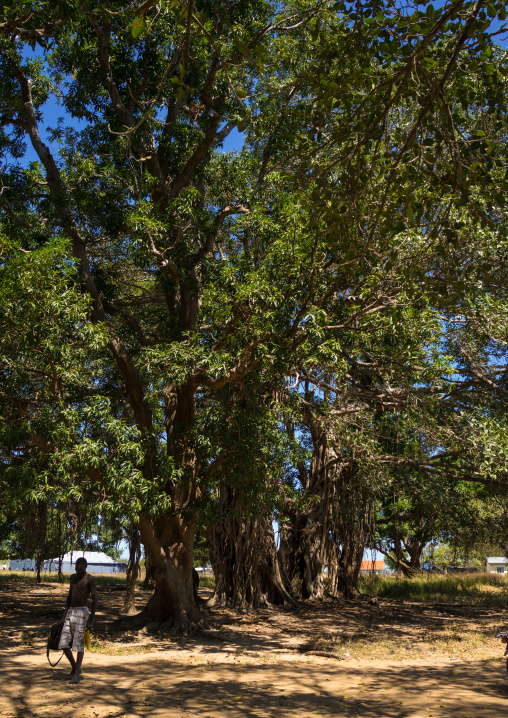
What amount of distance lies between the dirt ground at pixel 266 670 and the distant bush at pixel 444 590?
6.37 meters

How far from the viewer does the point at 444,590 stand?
68.2ft

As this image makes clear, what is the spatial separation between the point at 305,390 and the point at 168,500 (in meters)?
5.69

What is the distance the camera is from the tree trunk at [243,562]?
14.0 m

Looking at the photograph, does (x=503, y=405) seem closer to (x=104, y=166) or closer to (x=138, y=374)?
(x=138, y=374)

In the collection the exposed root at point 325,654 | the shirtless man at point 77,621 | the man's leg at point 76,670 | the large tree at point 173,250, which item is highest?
the large tree at point 173,250

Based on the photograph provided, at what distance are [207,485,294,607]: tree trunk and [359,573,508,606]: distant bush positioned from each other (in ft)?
16.9

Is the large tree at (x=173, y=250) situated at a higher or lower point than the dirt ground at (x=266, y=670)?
higher

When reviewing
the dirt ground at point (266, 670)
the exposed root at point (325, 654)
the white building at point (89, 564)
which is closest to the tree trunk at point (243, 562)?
the dirt ground at point (266, 670)

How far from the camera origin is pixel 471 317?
32.6 feet

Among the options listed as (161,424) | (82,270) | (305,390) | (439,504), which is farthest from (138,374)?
(439,504)

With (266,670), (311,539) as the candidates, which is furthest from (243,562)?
(266,670)

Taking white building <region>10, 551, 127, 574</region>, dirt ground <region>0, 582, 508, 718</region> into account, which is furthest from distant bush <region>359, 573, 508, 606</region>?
white building <region>10, 551, 127, 574</region>

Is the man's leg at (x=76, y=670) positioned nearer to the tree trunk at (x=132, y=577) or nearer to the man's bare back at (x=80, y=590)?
the man's bare back at (x=80, y=590)

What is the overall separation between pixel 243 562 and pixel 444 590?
10.0 meters
